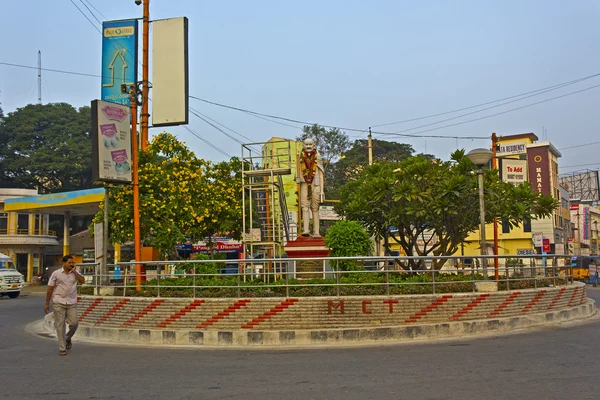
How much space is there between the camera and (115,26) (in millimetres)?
21484

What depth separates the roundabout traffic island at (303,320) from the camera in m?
11.4

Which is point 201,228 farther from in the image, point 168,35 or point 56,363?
point 56,363

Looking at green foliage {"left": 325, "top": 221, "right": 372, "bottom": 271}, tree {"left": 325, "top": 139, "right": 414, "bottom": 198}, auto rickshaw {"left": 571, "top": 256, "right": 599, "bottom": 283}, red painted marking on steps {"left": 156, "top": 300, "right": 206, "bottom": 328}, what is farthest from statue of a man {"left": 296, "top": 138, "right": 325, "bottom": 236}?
tree {"left": 325, "top": 139, "right": 414, "bottom": 198}

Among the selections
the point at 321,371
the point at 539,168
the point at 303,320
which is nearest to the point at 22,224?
the point at 303,320

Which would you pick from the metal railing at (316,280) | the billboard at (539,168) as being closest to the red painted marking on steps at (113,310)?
the metal railing at (316,280)

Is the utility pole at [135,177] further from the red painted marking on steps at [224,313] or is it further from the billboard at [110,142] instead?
the red painted marking on steps at [224,313]

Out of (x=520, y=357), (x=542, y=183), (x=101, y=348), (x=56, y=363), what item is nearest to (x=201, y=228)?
(x=101, y=348)

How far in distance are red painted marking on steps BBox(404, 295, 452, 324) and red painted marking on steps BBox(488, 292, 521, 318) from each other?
52.1 inches

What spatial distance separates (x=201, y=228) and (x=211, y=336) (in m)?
12.5

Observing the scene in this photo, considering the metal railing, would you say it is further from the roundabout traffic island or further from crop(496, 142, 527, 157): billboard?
crop(496, 142, 527, 157): billboard

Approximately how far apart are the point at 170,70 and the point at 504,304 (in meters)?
13.9

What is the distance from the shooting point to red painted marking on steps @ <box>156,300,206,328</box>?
39.5ft

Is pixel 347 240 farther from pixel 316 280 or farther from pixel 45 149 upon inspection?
pixel 45 149

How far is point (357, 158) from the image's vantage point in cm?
5409
